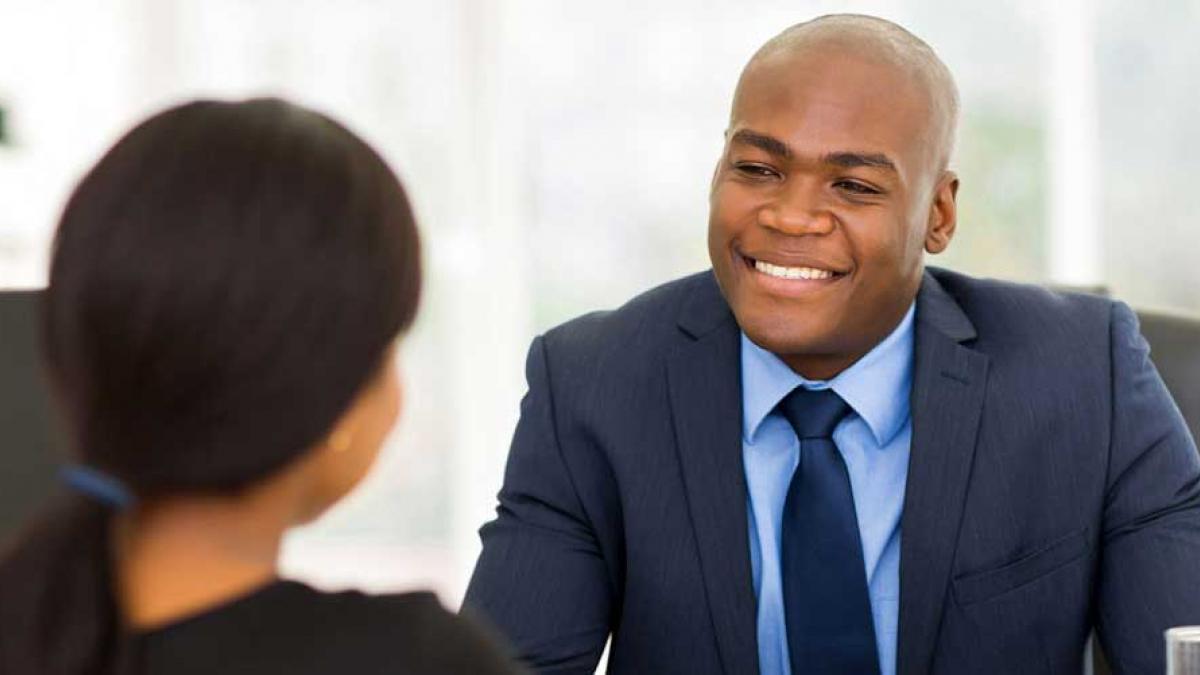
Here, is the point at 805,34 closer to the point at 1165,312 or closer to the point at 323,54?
the point at 1165,312

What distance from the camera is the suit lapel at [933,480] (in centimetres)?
208

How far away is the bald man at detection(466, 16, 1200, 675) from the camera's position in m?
2.10

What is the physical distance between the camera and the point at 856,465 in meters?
2.15

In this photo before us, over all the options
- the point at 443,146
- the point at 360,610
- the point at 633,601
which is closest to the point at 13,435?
the point at 633,601

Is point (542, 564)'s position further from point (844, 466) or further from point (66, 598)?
point (66, 598)

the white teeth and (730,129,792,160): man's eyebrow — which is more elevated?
(730,129,792,160): man's eyebrow

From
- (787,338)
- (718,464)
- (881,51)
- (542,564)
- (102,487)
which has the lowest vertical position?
(542,564)

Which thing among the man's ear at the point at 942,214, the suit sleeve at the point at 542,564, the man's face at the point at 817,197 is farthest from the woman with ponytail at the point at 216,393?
the man's ear at the point at 942,214

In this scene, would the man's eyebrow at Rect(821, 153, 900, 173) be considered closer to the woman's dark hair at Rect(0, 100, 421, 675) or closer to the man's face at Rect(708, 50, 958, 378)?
the man's face at Rect(708, 50, 958, 378)

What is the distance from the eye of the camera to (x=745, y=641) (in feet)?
6.89

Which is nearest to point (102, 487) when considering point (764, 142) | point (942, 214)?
point (764, 142)

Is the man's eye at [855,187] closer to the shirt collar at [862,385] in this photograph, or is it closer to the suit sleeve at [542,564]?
the shirt collar at [862,385]

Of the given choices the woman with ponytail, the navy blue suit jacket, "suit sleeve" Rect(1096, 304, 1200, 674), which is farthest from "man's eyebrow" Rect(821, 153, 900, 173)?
the woman with ponytail

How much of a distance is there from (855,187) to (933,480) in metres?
0.35
